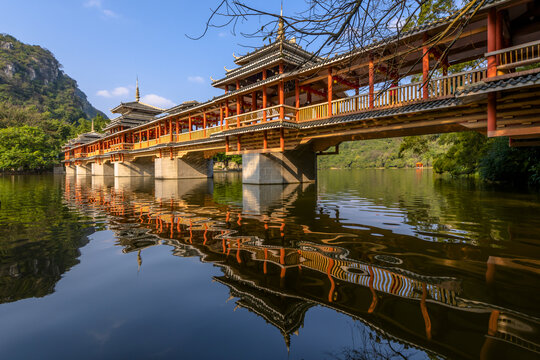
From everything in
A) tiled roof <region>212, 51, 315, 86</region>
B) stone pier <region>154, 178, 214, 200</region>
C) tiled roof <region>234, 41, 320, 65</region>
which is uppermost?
tiled roof <region>234, 41, 320, 65</region>

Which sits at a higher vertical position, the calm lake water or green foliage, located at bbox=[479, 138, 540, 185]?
green foliage, located at bbox=[479, 138, 540, 185]

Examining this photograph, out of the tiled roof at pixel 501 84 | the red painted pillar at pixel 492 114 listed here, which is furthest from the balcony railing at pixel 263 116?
the red painted pillar at pixel 492 114

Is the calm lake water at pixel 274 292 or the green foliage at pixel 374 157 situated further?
the green foliage at pixel 374 157

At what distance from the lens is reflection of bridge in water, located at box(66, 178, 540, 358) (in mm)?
1991

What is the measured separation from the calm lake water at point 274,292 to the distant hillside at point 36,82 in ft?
334

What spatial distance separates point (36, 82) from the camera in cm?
11044

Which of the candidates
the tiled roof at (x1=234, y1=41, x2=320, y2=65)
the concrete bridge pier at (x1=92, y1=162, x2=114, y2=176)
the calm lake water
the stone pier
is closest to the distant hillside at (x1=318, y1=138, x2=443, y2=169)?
the tiled roof at (x1=234, y1=41, x2=320, y2=65)

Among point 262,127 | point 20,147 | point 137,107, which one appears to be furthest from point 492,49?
point 20,147

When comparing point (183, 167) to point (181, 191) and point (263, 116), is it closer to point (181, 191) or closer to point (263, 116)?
point (181, 191)

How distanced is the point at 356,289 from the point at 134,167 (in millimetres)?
34099

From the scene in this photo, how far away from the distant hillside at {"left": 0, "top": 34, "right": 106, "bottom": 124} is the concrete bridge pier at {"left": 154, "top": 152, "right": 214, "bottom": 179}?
81.1 metres

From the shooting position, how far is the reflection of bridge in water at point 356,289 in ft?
6.53

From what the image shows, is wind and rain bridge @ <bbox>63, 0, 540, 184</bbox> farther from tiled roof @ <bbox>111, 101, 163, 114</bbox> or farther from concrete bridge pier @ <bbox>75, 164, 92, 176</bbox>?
concrete bridge pier @ <bbox>75, 164, 92, 176</bbox>

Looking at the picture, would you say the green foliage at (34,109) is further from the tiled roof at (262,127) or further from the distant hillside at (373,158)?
the distant hillside at (373,158)
